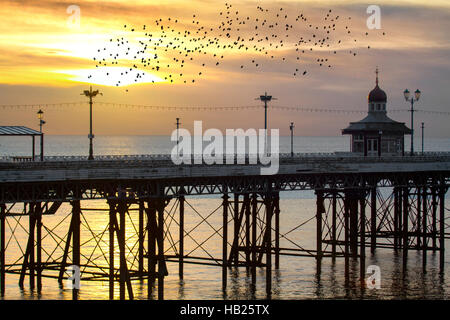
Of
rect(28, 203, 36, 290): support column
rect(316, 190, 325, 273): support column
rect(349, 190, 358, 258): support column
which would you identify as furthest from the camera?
rect(349, 190, 358, 258): support column

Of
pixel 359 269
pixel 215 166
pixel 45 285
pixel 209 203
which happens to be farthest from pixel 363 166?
pixel 209 203

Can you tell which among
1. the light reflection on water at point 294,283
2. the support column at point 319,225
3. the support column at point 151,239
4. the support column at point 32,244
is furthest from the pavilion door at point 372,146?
the support column at point 32,244

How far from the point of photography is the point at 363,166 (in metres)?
70.0

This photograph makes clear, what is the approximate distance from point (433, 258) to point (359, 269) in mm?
10517

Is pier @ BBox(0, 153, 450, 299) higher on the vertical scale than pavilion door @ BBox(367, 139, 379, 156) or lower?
lower

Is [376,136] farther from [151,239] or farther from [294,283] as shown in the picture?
[151,239]

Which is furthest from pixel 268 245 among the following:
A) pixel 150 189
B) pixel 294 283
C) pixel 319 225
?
pixel 150 189

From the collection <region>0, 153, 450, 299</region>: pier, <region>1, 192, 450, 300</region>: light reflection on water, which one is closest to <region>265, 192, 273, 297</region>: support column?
<region>0, 153, 450, 299</region>: pier

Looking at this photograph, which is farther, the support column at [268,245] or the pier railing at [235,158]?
the support column at [268,245]

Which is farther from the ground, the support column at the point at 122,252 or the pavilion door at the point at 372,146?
the pavilion door at the point at 372,146

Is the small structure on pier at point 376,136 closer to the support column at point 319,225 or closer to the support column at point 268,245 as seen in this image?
the support column at point 319,225

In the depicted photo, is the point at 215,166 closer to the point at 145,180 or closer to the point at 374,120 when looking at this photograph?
the point at 145,180

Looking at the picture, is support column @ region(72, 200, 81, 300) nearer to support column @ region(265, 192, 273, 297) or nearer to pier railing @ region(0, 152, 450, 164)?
pier railing @ region(0, 152, 450, 164)
